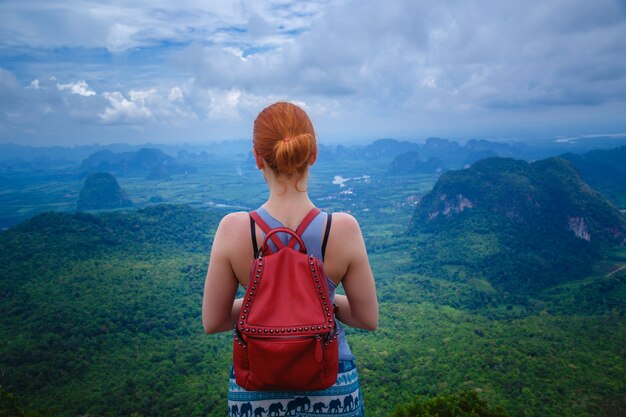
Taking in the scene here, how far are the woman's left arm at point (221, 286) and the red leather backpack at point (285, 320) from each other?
21 centimetres

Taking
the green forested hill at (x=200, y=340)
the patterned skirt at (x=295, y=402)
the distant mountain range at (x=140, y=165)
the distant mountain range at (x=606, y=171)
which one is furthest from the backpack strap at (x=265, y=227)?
the distant mountain range at (x=140, y=165)

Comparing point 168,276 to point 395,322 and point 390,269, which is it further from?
point 390,269

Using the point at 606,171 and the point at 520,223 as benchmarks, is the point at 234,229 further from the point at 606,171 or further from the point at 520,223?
the point at 606,171

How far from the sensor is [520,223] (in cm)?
5209

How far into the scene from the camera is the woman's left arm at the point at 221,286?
1453 millimetres

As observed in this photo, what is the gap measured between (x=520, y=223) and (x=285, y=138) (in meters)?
59.9

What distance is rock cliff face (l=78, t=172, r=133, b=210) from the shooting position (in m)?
94.5

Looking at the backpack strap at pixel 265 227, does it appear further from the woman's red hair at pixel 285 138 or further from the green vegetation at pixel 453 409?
the green vegetation at pixel 453 409

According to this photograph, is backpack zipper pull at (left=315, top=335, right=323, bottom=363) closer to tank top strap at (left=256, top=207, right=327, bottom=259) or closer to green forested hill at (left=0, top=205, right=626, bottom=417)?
tank top strap at (left=256, top=207, right=327, bottom=259)

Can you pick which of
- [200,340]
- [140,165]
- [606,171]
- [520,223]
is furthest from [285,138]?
[140,165]

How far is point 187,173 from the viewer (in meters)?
166

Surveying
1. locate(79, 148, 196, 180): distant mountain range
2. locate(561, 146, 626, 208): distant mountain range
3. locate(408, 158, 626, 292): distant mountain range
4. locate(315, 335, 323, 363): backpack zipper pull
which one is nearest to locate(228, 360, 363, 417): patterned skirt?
locate(315, 335, 323, 363): backpack zipper pull

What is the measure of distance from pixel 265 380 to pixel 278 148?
93cm

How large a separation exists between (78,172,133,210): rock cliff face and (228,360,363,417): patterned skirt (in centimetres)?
10824
